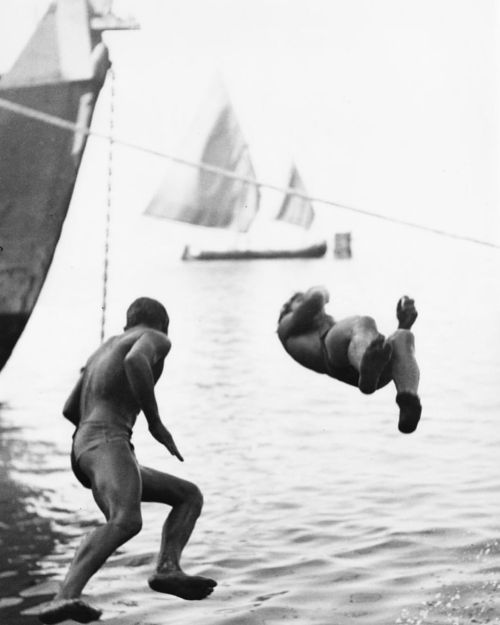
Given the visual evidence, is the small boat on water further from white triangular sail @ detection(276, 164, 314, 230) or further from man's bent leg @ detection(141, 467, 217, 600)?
man's bent leg @ detection(141, 467, 217, 600)

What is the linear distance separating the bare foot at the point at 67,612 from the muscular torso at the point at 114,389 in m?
0.76

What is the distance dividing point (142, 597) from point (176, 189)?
3179 mm

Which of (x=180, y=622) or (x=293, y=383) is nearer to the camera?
(x=180, y=622)

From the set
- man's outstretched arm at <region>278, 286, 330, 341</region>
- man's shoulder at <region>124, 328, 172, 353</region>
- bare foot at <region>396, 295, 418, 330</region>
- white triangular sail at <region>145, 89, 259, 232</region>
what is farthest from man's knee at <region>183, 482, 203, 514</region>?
white triangular sail at <region>145, 89, 259, 232</region>

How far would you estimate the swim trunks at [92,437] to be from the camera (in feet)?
15.0

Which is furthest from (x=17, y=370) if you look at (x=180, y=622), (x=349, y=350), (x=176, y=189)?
(x=349, y=350)

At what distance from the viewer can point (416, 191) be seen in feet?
23.2

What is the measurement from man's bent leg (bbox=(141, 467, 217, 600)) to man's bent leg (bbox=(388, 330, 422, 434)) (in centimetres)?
83

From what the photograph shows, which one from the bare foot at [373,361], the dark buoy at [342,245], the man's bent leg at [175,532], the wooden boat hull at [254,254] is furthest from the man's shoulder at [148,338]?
the wooden boat hull at [254,254]

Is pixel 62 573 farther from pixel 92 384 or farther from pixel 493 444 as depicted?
pixel 493 444

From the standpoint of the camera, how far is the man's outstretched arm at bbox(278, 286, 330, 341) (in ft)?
16.2

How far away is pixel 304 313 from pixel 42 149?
150 inches

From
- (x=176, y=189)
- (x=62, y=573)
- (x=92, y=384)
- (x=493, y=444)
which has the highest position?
(x=176, y=189)

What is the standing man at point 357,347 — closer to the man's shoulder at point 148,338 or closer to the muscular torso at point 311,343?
the muscular torso at point 311,343
